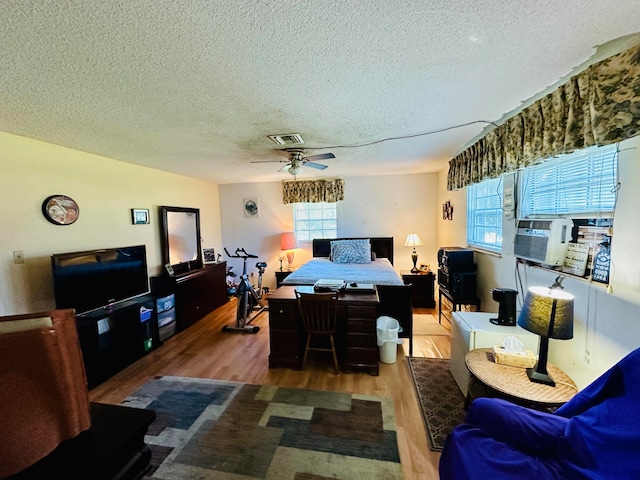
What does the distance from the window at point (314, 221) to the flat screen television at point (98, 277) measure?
9.12 feet

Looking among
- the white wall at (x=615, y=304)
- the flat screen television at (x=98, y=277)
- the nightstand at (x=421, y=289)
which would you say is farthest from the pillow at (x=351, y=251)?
the flat screen television at (x=98, y=277)

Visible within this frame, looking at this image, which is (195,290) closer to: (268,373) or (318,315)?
(268,373)

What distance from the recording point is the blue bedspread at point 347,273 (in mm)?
3279

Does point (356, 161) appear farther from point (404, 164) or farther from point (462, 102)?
point (462, 102)

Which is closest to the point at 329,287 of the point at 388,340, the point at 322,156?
the point at 388,340

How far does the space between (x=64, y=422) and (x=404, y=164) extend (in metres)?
4.16

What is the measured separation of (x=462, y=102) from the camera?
189 cm

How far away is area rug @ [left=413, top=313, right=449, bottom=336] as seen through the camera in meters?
3.49

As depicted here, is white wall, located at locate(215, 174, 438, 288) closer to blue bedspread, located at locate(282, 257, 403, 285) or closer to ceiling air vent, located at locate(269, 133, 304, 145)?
blue bedspread, located at locate(282, 257, 403, 285)

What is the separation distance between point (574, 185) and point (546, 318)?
105 cm

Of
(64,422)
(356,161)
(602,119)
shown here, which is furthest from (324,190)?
(64,422)

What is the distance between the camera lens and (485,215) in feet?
10.8

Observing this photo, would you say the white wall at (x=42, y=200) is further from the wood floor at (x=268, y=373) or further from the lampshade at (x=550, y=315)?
the lampshade at (x=550, y=315)

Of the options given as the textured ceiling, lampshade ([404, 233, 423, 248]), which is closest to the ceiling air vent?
the textured ceiling
